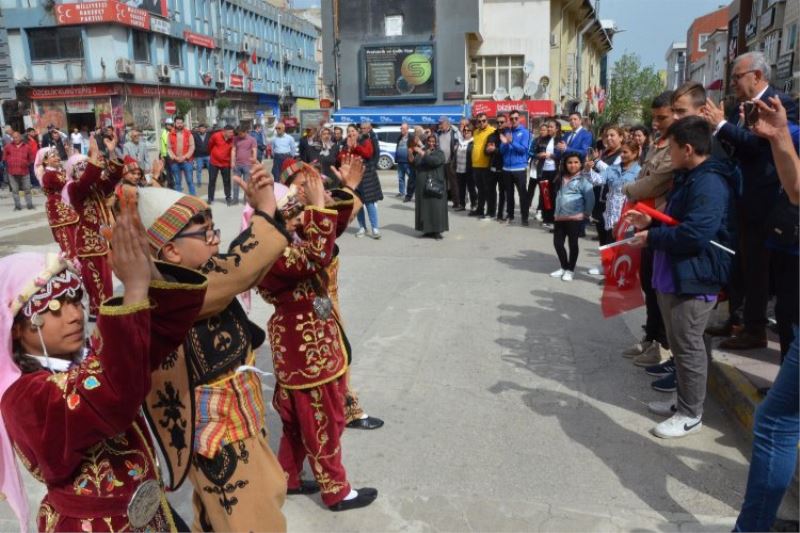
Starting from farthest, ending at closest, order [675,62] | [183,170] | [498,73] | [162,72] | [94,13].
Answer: [675,62]
[162,72]
[498,73]
[94,13]
[183,170]

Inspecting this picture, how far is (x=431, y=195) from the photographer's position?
10.6 m

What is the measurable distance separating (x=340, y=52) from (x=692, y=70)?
5016cm

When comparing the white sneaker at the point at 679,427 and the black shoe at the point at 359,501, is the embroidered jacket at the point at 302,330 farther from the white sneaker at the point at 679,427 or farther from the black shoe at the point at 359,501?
the white sneaker at the point at 679,427

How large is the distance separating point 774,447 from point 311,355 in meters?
1.99

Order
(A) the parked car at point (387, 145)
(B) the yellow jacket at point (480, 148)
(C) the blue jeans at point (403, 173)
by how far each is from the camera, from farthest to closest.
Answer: (A) the parked car at point (387, 145) → (C) the blue jeans at point (403, 173) → (B) the yellow jacket at point (480, 148)

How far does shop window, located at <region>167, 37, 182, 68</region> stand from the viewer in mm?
41188

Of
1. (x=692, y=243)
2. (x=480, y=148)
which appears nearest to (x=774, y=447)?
(x=692, y=243)

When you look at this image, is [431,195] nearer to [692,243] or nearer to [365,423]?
[365,423]

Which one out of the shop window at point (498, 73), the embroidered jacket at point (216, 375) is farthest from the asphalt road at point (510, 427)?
the shop window at point (498, 73)

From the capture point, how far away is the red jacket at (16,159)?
48.9 ft

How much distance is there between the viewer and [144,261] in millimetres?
1482

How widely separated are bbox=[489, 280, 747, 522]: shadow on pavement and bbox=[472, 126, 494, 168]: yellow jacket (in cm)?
518

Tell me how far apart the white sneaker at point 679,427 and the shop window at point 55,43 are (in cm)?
3930

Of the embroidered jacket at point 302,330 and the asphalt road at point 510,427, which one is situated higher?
the embroidered jacket at point 302,330
